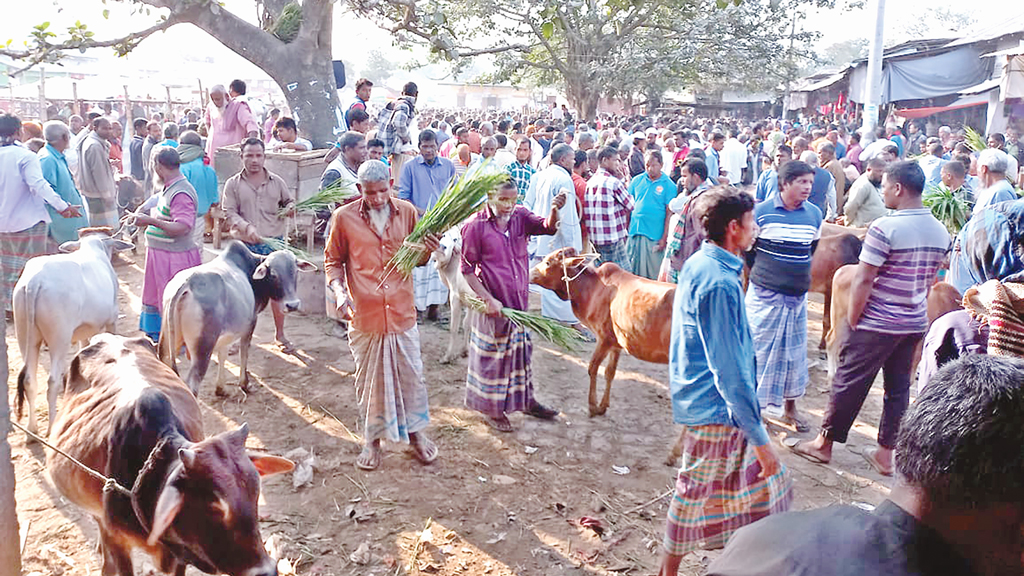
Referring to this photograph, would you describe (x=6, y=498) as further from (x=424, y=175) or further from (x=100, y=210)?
(x=100, y=210)

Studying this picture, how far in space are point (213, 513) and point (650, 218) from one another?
5843 mm

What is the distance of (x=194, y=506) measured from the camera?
2.69m

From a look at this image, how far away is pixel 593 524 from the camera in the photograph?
445 cm

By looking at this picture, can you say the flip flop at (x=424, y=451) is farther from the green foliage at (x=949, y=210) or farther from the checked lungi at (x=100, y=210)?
the checked lungi at (x=100, y=210)

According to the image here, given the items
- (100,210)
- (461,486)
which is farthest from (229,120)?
(461,486)

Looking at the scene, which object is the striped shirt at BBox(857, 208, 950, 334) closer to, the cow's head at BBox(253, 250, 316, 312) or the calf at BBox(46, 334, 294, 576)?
the calf at BBox(46, 334, 294, 576)

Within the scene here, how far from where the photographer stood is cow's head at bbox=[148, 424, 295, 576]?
2658mm

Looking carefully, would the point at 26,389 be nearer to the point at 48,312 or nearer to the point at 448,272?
the point at 48,312

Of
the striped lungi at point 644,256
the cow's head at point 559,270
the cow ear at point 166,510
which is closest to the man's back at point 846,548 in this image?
the cow ear at point 166,510

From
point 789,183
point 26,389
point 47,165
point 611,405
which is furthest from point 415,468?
point 47,165

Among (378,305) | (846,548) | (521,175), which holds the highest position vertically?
(521,175)

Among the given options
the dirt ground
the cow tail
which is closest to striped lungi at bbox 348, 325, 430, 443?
the dirt ground

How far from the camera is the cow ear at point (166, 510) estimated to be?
2.60m

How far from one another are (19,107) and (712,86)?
90.2 feet
